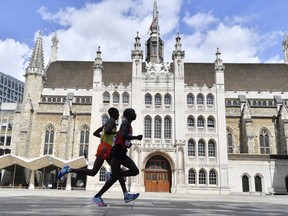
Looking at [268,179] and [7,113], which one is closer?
[268,179]

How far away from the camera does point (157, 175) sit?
104ft

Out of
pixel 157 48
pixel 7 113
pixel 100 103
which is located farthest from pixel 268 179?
pixel 7 113

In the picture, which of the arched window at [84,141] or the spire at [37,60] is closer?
the arched window at [84,141]

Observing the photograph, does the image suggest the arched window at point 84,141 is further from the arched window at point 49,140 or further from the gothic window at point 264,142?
the gothic window at point 264,142

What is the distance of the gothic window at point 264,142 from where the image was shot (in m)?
37.7

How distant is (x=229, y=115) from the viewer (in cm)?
3841

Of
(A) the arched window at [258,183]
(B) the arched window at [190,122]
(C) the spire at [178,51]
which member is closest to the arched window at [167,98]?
(B) the arched window at [190,122]

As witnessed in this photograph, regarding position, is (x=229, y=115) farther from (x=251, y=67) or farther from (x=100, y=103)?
(x=100, y=103)

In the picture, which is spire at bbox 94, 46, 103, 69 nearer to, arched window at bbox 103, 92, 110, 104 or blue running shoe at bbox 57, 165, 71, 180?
arched window at bbox 103, 92, 110, 104

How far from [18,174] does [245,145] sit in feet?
91.7

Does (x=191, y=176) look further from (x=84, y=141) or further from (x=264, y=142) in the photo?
(x=84, y=141)

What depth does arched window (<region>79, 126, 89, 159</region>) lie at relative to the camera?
37.3 meters

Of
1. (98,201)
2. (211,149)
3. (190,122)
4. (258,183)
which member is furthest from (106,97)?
(98,201)

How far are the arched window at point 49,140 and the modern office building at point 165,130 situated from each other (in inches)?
5.2
